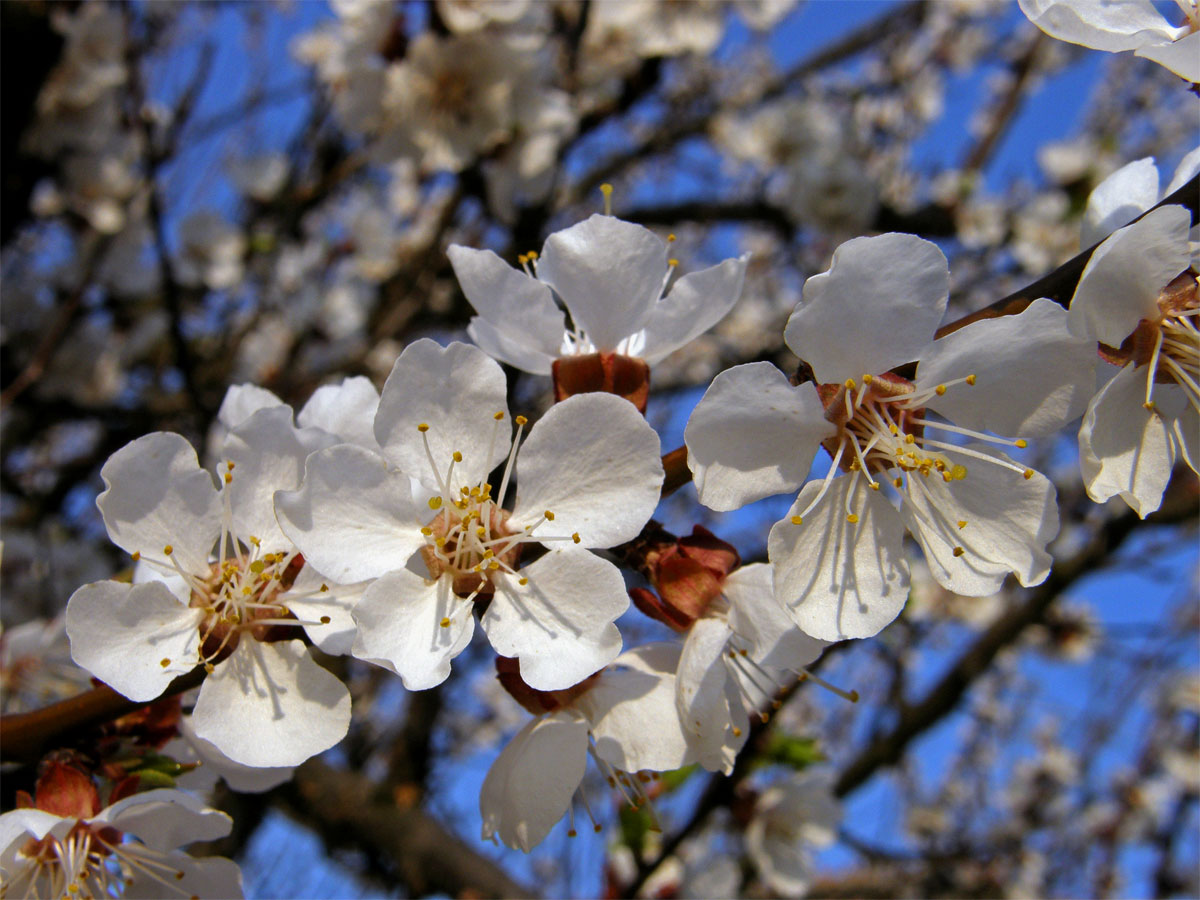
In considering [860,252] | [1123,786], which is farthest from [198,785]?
[1123,786]

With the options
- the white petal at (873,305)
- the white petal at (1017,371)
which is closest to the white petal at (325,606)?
the white petal at (873,305)

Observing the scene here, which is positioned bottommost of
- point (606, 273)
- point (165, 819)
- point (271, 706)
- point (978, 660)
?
point (978, 660)

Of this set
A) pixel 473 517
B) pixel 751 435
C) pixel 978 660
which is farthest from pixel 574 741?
pixel 978 660

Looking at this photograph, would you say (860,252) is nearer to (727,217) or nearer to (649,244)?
(649,244)

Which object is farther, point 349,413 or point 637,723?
point 349,413

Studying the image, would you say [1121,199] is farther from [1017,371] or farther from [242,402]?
[242,402]

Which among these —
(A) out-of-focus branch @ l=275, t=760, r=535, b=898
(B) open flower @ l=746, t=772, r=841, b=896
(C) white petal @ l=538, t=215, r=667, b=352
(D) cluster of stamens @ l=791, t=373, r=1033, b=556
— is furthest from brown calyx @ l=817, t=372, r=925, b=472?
(A) out-of-focus branch @ l=275, t=760, r=535, b=898
